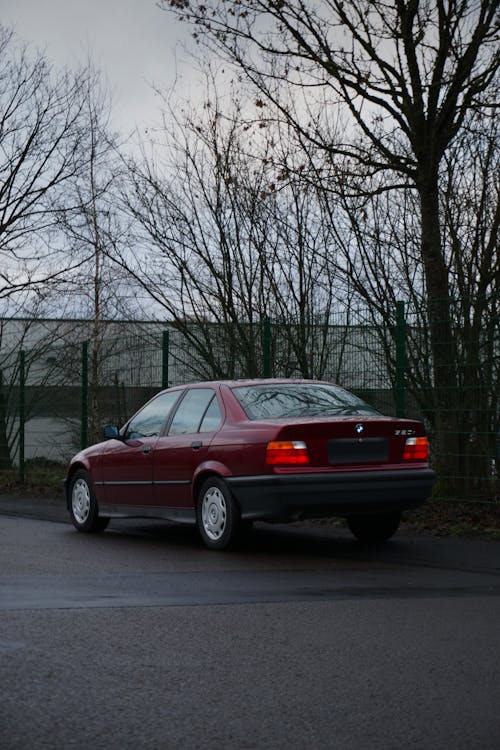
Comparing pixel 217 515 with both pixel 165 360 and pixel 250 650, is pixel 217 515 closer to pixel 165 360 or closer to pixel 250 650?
pixel 250 650

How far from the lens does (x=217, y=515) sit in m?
10.9

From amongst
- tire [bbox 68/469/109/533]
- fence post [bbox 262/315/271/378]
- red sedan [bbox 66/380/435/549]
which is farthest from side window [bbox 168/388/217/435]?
fence post [bbox 262/315/271/378]

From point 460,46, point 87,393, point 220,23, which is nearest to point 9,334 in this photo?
point 87,393

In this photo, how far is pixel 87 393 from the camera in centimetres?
1991

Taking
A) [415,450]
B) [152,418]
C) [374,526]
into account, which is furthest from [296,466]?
[152,418]

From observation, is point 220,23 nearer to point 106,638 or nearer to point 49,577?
point 49,577

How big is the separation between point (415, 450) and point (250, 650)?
5042 millimetres

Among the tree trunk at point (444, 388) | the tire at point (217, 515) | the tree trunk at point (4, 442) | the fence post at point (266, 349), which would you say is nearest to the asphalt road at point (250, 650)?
the tire at point (217, 515)

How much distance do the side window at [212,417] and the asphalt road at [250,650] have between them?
1.26 m

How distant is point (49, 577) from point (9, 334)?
59.2 ft

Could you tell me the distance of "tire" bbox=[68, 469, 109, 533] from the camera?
13148 mm

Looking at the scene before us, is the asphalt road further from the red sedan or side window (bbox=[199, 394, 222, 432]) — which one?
side window (bbox=[199, 394, 222, 432])

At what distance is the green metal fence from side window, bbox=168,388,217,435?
3015 millimetres

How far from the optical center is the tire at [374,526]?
457 inches
